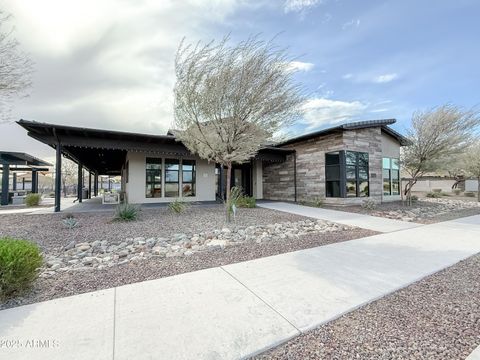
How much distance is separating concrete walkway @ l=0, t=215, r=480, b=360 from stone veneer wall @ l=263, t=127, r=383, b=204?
8871 mm

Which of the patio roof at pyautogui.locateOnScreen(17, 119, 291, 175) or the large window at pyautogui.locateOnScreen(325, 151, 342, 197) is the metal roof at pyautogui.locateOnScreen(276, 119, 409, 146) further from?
the patio roof at pyautogui.locateOnScreen(17, 119, 291, 175)

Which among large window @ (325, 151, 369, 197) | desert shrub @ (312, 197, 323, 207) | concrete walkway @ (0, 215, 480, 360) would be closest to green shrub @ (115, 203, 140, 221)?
concrete walkway @ (0, 215, 480, 360)

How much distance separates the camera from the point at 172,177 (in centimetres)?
1339

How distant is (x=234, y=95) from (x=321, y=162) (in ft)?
26.7

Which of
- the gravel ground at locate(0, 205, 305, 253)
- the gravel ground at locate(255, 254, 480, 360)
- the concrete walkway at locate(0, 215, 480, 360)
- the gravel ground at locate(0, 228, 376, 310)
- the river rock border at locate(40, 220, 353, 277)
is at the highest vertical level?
the gravel ground at locate(0, 205, 305, 253)

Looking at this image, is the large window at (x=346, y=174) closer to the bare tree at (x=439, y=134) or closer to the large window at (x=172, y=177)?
the bare tree at (x=439, y=134)

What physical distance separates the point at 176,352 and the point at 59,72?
9998mm

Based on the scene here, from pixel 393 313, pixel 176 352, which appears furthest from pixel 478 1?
pixel 176 352

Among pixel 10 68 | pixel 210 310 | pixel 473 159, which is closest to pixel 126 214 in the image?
pixel 10 68

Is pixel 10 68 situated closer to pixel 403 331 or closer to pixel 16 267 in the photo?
pixel 16 267

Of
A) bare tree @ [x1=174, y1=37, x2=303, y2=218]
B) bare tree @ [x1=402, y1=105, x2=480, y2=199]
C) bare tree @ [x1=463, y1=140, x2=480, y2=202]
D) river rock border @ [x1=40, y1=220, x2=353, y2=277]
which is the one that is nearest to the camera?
river rock border @ [x1=40, y1=220, x2=353, y2=277]

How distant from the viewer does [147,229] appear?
21.2ft

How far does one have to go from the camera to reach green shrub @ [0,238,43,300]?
264 centimetres

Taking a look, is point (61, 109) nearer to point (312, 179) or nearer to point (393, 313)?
point (312, 179)
